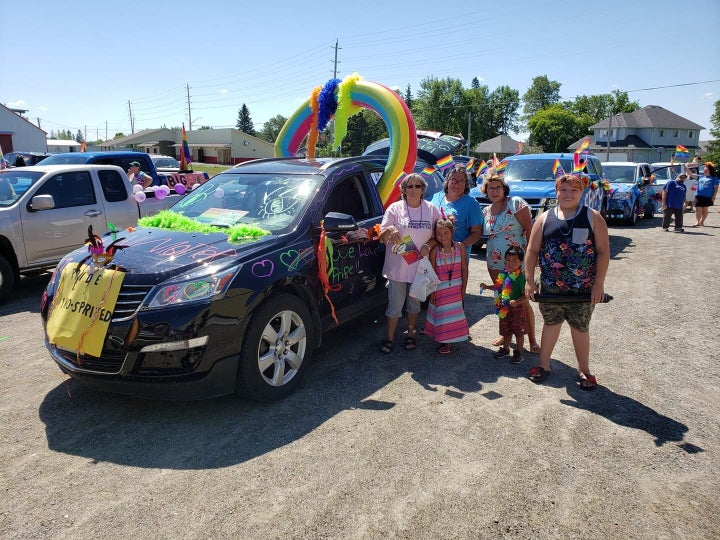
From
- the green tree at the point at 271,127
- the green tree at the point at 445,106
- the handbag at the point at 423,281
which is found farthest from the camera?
the green tree at the point at 271,127

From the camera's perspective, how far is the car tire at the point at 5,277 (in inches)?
264

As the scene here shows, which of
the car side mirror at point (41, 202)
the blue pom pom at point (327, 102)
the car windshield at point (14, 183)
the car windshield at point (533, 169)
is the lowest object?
the car side mirror at point (41, 202)

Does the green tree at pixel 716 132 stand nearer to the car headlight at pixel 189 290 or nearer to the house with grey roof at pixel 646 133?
the house with grey roof at pixel 646 133

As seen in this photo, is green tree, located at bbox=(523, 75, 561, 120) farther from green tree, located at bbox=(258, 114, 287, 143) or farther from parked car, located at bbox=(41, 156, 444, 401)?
parked car, located at bbox=(41, 156, 444, 401)

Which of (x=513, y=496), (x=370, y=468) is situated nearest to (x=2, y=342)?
(x=370, y=468)

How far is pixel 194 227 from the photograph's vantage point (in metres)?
4.36

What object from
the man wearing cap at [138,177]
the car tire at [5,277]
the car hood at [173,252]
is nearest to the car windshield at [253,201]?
the car hood at [173,252]

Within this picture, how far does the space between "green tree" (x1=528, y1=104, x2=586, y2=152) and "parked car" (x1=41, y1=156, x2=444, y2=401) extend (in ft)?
235

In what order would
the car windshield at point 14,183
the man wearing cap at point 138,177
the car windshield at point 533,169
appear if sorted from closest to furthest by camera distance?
the car windshield at point 14,183, the man wearing cap at point 138,177, the car windshield at point 533,169

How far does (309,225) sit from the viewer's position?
439 cm

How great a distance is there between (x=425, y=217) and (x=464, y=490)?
2.78 m

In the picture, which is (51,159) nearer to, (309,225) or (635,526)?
(309,225)

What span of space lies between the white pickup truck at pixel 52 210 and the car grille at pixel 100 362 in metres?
3.73

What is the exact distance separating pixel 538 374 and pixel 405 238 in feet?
5.81
